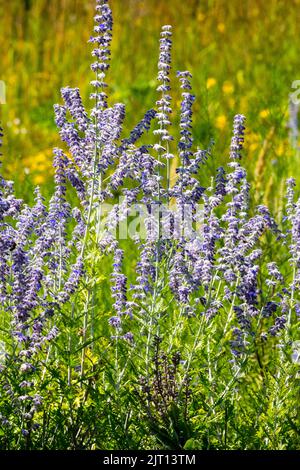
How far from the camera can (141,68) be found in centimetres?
1061

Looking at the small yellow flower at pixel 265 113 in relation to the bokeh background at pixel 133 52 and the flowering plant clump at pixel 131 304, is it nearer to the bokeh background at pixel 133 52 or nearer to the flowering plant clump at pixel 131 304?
the bokeh background at pixel 133 52

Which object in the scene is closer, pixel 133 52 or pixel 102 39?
pixel 102 39

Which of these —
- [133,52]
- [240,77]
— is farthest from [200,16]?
[240,77]

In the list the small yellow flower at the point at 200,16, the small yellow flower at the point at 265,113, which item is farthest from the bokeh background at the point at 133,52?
the small yellow flower at the point at 265,113

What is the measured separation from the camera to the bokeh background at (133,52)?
9195mm

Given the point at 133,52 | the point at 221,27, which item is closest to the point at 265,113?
the point at 133,52

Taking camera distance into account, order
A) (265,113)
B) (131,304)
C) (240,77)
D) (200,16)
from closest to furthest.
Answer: (131,304) → (265,113) → (240,77) → (200,16)

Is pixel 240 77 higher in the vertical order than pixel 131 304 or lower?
higher

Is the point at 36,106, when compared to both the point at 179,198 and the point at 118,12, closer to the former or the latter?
the point at 118,12

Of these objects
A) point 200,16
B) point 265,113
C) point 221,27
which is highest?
→ point 200,16

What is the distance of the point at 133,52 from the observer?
36.2ft

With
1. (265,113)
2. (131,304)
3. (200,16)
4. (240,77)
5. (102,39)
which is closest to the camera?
(102,39)

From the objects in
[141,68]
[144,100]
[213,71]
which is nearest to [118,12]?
[141,68]

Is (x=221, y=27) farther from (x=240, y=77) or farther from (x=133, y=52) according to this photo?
(x=240, y=77)
